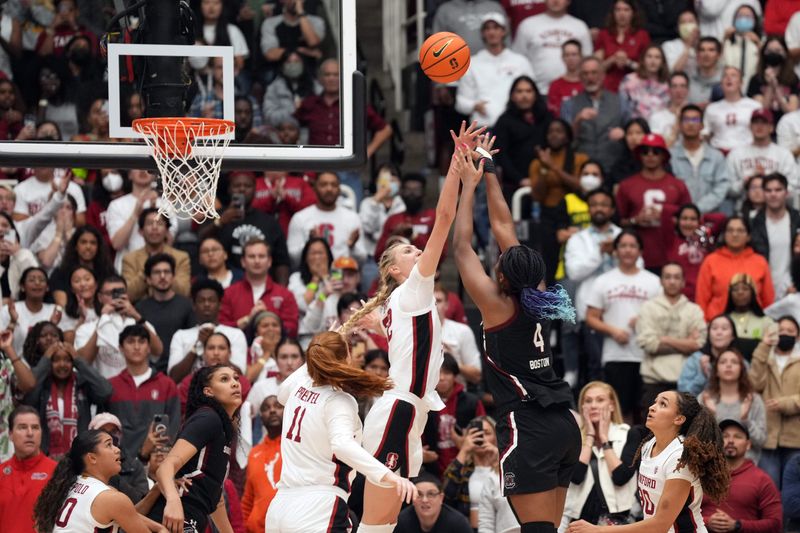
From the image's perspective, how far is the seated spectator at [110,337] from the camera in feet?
38.4

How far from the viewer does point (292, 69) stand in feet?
53.0

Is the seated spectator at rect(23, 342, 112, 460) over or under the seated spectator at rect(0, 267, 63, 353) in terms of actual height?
under

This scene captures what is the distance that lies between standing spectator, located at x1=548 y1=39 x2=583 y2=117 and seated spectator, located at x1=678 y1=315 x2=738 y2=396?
4403 mm

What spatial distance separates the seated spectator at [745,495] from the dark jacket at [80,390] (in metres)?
4.84

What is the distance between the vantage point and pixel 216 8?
53.1 ft

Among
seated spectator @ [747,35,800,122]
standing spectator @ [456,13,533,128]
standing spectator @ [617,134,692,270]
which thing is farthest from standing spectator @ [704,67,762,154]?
standing spectator @ [456,13,533,128]

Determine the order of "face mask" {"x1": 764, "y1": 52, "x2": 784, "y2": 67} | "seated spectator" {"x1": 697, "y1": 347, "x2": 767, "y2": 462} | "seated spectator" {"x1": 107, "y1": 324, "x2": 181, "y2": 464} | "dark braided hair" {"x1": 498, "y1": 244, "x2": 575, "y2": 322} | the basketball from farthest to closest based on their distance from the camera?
"face mask" {"x1": 764, "y1": 52, "x2": 784, "y2": 67} < "seated spectator" {"x1": 697, "y1": 347, "x2": 767, "y2": 462} < "seated spectator" {"x1": 107, "y1": 324, "x2": 181, "y2": 464} < the basketball < "dark braided hair" {"x1": 498, "y1": 244, "x2": 575, "y2": 322}

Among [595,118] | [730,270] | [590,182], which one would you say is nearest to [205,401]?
[730,270]

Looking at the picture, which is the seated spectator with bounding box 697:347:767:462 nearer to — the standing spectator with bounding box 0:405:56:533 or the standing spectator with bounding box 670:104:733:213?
the standing spectator with bounding box 670:104:733:213

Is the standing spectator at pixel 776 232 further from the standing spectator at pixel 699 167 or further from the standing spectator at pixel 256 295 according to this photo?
the standing spectator at pixel 256 295

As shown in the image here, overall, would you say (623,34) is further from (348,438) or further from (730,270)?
(348,438)

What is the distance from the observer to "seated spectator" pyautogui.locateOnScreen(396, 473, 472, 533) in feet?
33.8

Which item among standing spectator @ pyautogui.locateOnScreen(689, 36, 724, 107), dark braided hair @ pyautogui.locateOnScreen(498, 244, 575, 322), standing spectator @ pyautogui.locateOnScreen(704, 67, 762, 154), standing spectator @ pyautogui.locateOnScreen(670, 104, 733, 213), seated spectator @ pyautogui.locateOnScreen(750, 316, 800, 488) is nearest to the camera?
dark braided hair @ pyautogui.locateOnScreen(498, 244, 575, 322)

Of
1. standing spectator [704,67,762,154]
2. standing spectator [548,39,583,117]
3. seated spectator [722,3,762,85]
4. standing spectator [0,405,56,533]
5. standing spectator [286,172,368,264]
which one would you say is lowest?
standing spectator [0,405,56,533]
